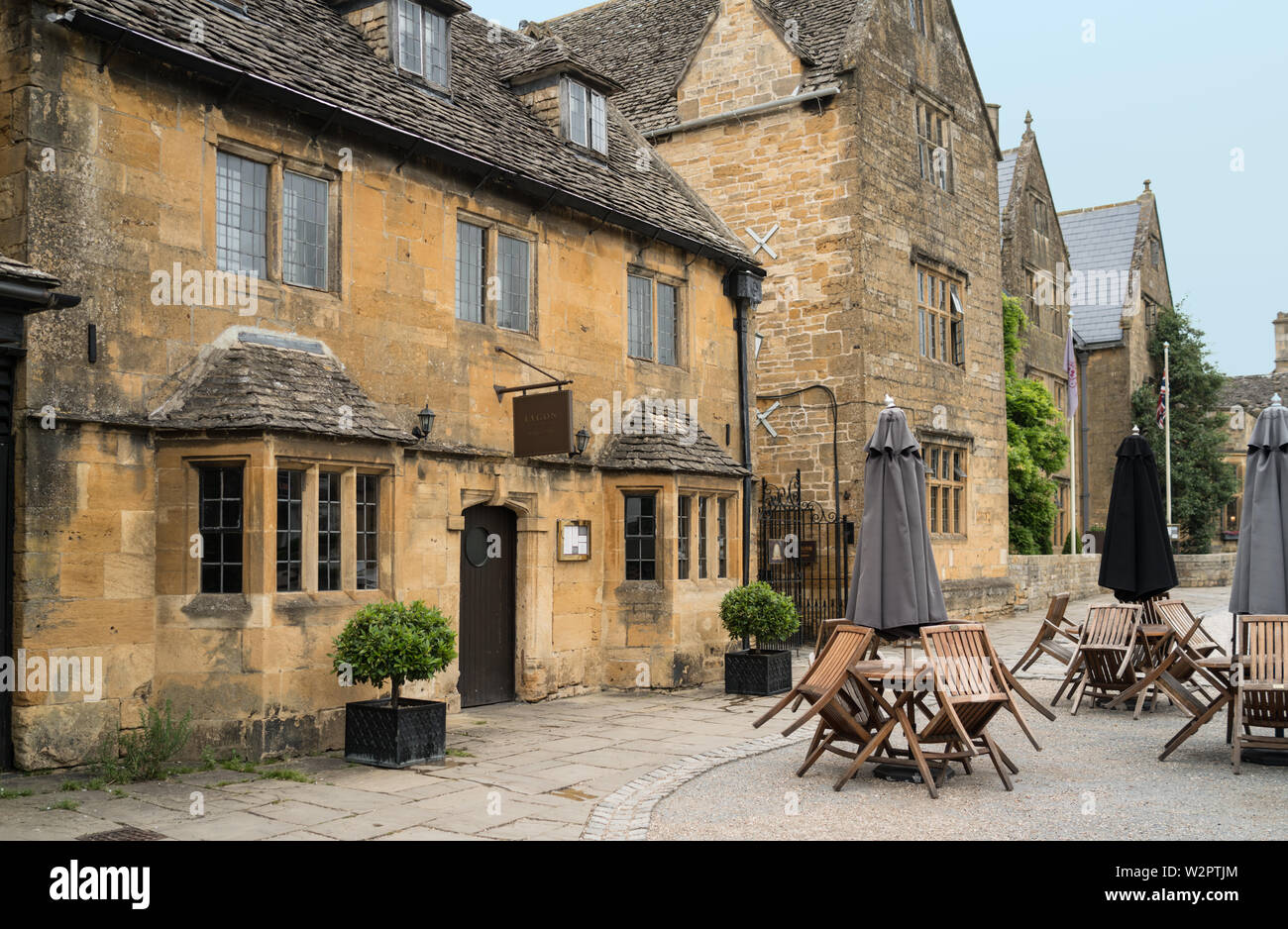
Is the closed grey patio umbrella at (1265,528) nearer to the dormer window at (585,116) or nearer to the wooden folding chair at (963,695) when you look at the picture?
the wooden folding chair at (963,695)

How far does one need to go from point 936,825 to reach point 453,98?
10.5m

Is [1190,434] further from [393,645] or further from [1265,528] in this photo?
[393,645]

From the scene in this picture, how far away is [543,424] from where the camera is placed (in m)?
12.7

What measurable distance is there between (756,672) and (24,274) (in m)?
9.20

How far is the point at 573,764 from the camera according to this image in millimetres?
9562

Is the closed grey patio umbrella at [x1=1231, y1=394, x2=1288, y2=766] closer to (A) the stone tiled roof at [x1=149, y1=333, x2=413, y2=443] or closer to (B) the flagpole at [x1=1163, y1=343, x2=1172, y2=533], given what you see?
(A) the stone tiled roof at [x1=149, y1=333, x2=413, y2=443]

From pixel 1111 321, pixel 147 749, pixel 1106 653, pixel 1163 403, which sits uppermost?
pixel 1111 321

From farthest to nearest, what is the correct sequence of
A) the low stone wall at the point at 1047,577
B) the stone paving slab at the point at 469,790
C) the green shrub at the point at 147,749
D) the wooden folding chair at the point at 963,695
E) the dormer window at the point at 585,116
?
the low stone wall at the point at 1047,577, the dormer window at the point at 585,116, the green shrub at the point at 147,749, the wooden folding chair at the point at 963,695, the stone paving slab at the point at 469,790

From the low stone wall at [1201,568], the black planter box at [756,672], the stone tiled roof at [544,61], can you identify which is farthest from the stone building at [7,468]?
the low stone wall at [1201,568]

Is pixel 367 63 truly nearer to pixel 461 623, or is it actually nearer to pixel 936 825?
pixel 461 623

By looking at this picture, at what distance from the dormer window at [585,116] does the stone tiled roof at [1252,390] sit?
48326 mm

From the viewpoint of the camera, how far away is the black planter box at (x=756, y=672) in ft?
46.0

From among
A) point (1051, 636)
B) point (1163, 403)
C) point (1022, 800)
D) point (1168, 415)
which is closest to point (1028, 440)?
point (1163, 403)

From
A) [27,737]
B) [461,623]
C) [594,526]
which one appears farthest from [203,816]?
[594,526]
